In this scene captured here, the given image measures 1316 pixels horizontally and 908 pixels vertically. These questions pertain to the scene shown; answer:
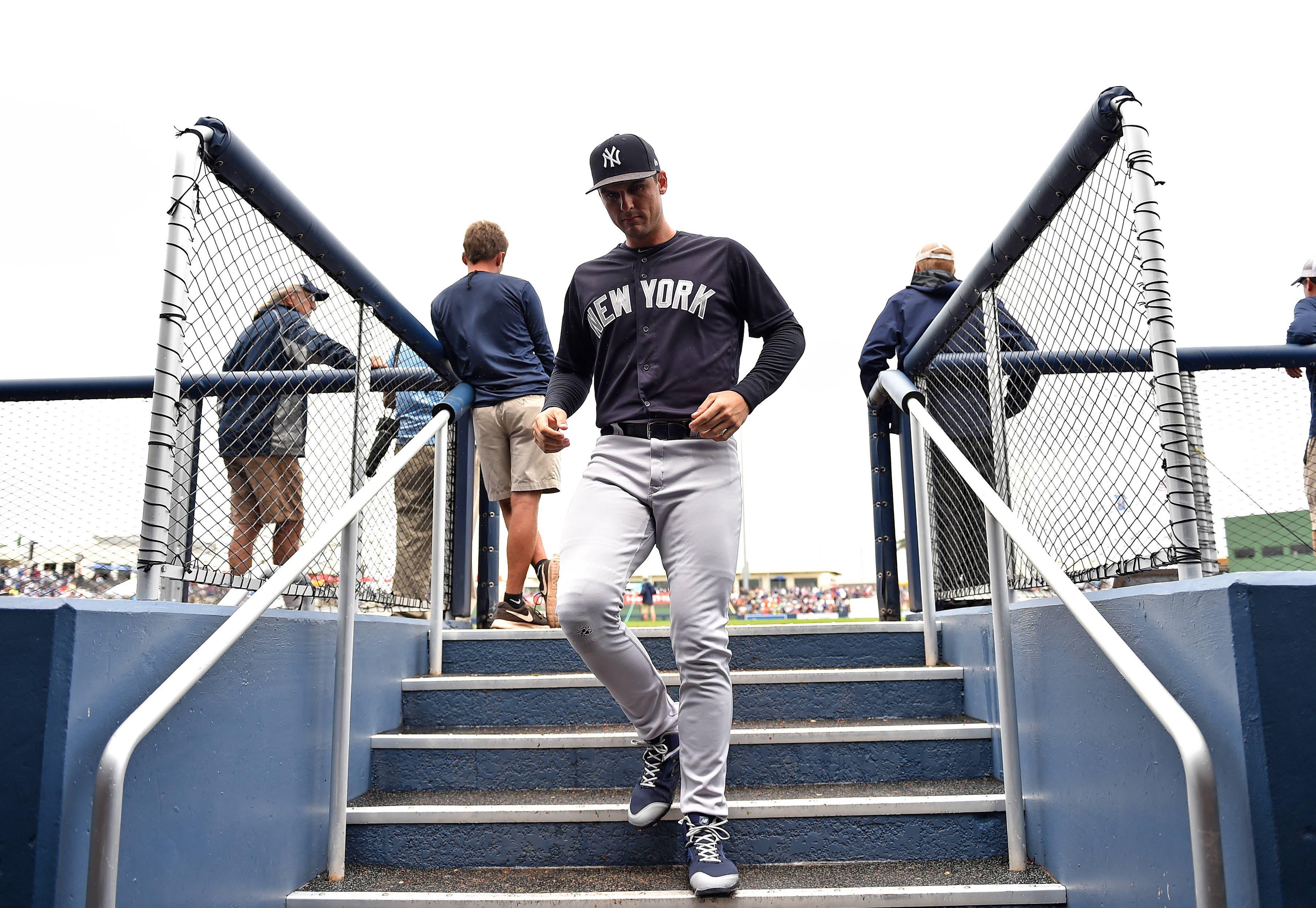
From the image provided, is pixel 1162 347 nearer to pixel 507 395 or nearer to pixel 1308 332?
pixel 507 395

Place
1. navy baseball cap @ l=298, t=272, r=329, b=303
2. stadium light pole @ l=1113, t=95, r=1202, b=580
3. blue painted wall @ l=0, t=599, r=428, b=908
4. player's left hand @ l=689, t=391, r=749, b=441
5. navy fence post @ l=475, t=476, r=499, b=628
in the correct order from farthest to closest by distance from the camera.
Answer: navy fence post @ l=475, t=476, r=499, b=628 < navy baseball cap @ l=298, t=272, r=329, b=303 < player's left hand @ l=689, t=391, r=749, b=441 < stadium light pole @ l=1113, t=95, r=1202, b=580 < blue painted wall @ l=0, t=599, r=428, b=908

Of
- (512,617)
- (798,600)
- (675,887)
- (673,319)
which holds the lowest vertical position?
(675,887)

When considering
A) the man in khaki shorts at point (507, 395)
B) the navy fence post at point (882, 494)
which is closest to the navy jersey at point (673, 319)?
the man in khaki shorts at point (507, 395)

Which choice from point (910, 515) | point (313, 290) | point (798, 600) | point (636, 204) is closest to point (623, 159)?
point (636, 204)

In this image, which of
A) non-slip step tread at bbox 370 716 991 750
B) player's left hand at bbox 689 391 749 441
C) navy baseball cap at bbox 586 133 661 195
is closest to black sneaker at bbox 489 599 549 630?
non-slip step tread at bbox 370 716 991 750

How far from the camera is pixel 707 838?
2.11 metres

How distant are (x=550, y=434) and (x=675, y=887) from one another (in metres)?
1.10

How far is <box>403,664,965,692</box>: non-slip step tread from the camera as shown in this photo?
9.38ft

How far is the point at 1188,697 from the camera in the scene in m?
1.47

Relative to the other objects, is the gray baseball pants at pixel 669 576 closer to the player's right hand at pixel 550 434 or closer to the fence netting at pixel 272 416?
the player's right hand at pixel 550 434

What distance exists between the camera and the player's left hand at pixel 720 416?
216 centimetres

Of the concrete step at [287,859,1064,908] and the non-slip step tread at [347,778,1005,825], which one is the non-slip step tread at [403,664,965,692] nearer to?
the non-slip step tread at [347,778,1005,825]

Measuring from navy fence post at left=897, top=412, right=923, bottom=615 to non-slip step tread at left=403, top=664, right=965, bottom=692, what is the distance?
0.55 metres

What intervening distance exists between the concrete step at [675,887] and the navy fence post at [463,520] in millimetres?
1562
